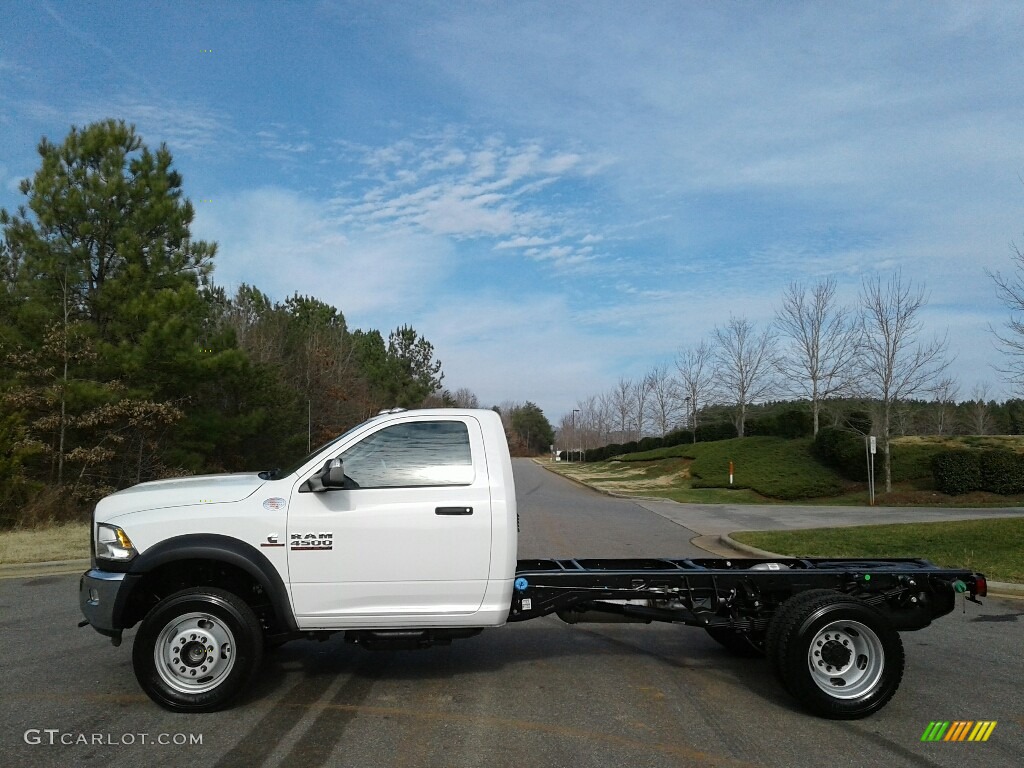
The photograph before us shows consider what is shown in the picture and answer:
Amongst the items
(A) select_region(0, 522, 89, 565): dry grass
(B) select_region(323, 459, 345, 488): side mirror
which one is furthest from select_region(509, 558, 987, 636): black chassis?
(A) select_region(0, 522, 89, 565): dry grass

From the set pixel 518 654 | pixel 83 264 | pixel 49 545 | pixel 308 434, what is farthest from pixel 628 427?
pixel 518 654

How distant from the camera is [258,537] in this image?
212 inches

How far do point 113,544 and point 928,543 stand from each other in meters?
12.7

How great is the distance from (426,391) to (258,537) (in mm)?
57903

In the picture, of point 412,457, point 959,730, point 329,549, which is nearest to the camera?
point 959,730

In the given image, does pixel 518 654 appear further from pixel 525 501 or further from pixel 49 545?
pixel 525 501

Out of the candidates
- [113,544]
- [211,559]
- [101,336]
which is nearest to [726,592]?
[211,559]

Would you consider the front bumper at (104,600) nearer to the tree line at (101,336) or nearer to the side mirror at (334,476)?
the side mirror at (334,476)

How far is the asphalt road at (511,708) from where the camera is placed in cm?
464

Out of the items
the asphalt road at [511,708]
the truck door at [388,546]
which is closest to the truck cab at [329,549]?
the truck door at [388,546]

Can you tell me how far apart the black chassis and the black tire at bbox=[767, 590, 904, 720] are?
399mm

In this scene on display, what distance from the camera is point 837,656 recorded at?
5488 mm

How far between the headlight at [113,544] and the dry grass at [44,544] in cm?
830

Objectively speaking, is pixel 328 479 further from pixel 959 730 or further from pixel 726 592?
pixel 959 730
